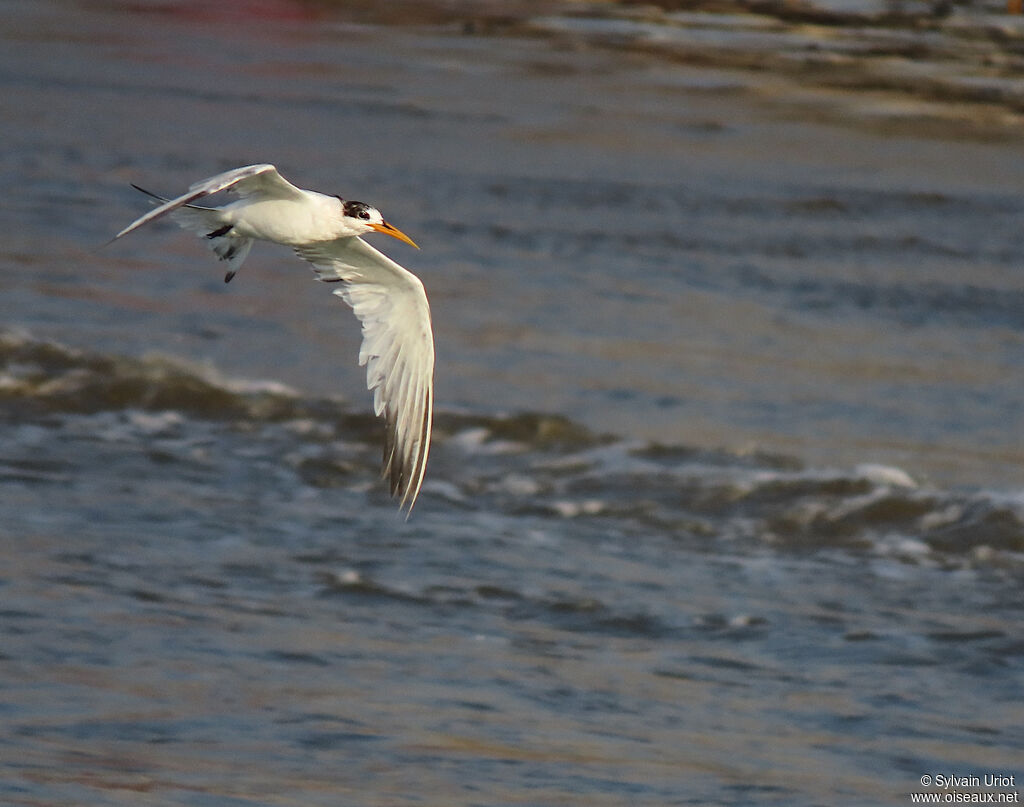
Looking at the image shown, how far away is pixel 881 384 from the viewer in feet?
37.3

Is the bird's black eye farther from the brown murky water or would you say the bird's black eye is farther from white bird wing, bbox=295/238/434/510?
the brown murky water

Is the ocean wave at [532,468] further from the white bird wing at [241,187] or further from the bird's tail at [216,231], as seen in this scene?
the white bird wing at [241,187]

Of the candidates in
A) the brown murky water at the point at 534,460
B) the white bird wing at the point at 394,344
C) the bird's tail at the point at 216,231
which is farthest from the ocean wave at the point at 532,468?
the bird's tail at the point at 216,231

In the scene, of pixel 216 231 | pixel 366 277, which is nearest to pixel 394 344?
pixel 366 277

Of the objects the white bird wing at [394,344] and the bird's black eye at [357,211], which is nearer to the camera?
the bird's black eye at [357,211]

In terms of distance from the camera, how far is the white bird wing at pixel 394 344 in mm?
6824

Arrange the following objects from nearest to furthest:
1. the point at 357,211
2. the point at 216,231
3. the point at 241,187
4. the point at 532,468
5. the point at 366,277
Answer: the point at 357,211 → the point at 241,187 → the point at 216,231 → the point at 366,277 → the point at 532,468

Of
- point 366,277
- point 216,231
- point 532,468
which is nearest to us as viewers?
point 216,231

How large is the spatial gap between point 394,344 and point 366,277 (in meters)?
0.28

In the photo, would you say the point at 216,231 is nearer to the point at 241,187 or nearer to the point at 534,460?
the point at 241,187

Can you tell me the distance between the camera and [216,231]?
635cm

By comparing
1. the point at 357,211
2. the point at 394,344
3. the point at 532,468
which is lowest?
the point at 532,468

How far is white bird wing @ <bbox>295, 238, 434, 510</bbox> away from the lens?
22.4ft

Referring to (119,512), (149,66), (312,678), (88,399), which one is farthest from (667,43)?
(312,678)
